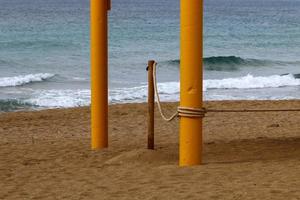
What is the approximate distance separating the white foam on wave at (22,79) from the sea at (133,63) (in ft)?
0.10

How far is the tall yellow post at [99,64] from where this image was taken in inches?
383

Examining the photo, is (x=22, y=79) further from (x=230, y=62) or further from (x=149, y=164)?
(x=149, y=164)

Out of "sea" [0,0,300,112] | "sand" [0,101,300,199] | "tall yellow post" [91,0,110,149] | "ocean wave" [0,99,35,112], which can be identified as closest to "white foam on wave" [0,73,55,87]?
"sea" [0,0,300,112]

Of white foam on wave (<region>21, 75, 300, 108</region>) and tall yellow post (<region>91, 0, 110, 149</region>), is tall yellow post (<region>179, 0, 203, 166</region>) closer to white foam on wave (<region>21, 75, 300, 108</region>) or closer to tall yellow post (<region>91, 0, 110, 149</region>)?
tall yellow post (<region>91, 0, 110, 149</region>)

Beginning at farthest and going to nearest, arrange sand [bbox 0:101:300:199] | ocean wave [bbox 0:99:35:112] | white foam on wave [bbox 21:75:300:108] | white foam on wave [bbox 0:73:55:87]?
white foam on wave [bbox 0:73:55:87], white foam on wave [bbox 21:75:300:108], ocean wave [bbox 0:99:35:112], sand [bbox 0:101:300:199]

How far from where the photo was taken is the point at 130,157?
30.8ft

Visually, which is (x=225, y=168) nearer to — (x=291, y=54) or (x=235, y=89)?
(x=235, y=89)

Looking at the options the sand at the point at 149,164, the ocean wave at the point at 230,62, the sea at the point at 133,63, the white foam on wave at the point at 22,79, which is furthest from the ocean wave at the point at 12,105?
the ocean wave at the point at 230,62

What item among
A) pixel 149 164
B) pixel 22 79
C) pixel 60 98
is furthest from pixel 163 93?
pixel 149 164

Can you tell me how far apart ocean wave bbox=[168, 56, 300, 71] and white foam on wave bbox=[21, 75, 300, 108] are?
6.78 m

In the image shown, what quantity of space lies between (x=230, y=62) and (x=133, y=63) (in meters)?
4.92

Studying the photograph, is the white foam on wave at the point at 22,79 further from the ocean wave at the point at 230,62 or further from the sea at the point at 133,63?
the ocean wave at the point at 230,62

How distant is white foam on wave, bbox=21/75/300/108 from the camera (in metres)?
20.8

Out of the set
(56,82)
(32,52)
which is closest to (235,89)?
(56,82)
